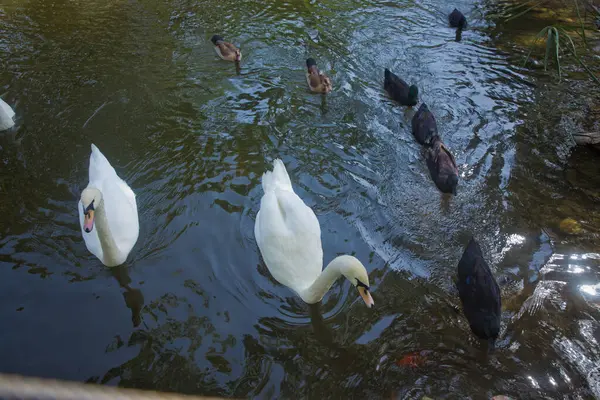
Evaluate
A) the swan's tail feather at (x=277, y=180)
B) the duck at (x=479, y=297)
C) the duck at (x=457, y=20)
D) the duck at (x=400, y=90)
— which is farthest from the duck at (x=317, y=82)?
the duck at (x=479, y=297)

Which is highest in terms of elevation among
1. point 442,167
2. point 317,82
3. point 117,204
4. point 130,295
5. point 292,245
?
point 317,82

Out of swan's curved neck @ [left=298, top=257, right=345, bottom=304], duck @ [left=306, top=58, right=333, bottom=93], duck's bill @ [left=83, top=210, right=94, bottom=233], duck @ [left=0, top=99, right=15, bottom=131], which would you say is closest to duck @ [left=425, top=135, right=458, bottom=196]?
duck @ [left=306, top=58, right=333, bottom=93]

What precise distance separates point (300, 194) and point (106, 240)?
232cm

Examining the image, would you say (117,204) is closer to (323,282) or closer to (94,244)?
(94,244)

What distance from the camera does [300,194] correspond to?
18.1 ft

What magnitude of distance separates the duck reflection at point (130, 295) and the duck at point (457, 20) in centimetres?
828

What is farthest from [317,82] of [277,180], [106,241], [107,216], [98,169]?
[106,241]

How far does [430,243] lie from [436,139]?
6.10ft

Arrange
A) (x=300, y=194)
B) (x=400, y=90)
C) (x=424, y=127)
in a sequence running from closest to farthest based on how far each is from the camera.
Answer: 1. (x=300, y=194)
2. (x=424, y=127)
3. (x=400, y=90)

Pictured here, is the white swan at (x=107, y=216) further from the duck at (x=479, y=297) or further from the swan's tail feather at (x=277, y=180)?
the duck at (x=479, y=297)

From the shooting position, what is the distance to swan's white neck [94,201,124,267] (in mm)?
4070

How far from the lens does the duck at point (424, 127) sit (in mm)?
6272

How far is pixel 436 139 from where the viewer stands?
20.1 ft

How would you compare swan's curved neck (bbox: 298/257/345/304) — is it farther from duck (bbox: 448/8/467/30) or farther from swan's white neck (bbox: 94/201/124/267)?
duck (bbox: 448/8/467/30)
